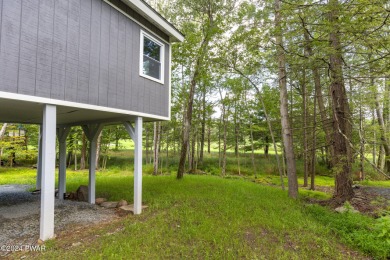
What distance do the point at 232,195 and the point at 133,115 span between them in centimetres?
437

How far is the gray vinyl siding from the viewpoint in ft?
11.7

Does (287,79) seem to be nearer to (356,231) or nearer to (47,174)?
(356,231)

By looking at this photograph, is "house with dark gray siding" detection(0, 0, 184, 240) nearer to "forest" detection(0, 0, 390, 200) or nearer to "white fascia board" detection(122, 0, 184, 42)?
"white fascia board" detection(122, 0, 184, 42)

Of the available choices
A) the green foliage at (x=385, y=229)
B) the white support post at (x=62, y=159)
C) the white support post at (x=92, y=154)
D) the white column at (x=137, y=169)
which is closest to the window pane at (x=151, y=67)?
the white column at (x=137, y=169)

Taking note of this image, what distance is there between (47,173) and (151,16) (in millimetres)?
4759

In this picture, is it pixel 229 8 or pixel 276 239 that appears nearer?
pixel 276 239

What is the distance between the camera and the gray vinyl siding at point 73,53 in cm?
356

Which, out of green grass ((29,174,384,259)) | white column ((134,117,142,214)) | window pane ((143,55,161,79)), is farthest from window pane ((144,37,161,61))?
green grass ((29,174,384,259))

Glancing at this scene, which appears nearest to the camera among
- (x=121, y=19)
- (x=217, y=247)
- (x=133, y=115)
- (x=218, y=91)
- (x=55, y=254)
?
(x=55, y=254)

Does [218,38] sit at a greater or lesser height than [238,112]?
greater

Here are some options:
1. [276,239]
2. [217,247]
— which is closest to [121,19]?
[217,247]

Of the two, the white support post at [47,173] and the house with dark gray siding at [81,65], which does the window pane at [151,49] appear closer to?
the house with dark gray siding at [81,65]

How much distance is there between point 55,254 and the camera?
3443 mm

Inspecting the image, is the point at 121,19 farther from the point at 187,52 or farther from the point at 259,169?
the point at 259,169
